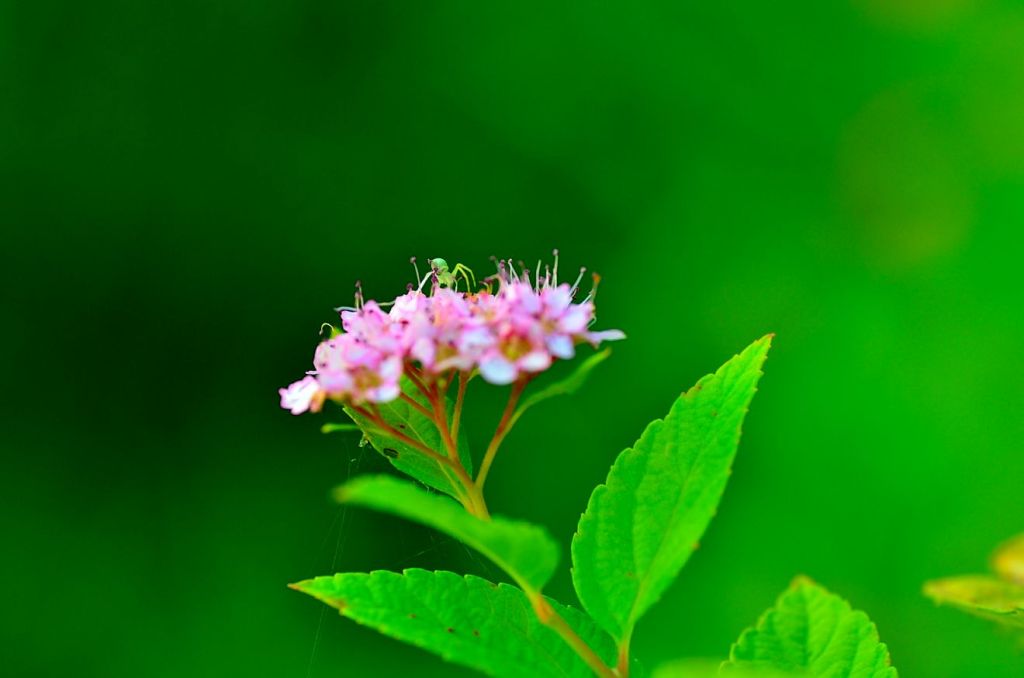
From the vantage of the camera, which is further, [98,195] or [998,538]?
[98,195]

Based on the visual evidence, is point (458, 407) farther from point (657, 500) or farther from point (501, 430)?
point (657, 500)

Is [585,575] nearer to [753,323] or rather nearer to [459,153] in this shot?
[753,323]

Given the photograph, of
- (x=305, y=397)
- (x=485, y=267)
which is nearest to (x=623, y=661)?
(x=305, y=397)

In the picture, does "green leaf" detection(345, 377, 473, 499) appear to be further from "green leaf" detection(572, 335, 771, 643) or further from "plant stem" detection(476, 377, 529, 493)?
"green leaf" detection(572, 335, 771, 643)

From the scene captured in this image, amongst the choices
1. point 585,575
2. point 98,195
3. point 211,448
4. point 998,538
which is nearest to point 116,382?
point 211,448

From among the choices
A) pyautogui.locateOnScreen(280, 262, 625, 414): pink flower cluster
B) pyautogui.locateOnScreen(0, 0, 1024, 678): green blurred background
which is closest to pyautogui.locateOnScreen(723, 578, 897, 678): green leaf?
pyautogui.locateOnScreen(280, 262, 625, 414): pink flower cluster
